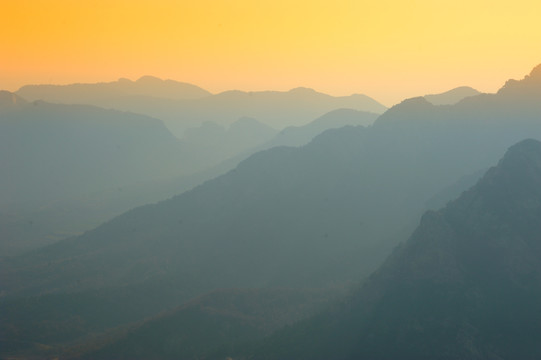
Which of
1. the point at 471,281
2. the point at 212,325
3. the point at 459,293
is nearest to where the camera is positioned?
the point at 459,293

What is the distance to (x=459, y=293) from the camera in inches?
2995

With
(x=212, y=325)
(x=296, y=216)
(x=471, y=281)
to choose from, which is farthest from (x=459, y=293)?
(x=296, y=216)

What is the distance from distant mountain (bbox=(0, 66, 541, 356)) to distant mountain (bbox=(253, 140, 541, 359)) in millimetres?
35286

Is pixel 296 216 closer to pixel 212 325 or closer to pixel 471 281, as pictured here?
pixel 212 325

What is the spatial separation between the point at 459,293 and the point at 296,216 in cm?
8163

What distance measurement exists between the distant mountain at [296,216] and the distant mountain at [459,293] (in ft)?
116

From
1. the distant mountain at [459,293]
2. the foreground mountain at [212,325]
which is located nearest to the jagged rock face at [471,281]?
the distant mountain at [459,293]

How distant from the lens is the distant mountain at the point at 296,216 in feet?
429

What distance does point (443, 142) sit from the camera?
6703 inches

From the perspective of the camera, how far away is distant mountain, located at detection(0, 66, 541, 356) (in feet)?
429

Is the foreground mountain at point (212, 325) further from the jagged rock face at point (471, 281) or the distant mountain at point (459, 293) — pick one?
the jagged rock face at point (471, 281)

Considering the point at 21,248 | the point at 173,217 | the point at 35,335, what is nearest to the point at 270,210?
the point at 173,217

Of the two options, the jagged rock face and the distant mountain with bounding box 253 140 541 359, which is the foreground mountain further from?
the jagged rock face

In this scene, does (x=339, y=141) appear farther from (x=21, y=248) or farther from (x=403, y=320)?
(x=21, y=248)
